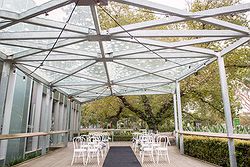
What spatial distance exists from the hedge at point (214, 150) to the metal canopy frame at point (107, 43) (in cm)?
256

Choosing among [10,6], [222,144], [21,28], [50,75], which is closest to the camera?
[10,6]

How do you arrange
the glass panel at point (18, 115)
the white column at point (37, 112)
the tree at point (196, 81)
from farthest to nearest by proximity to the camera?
the tree at point (196, 81) < the white column at point (37, 112) < the glass panel at point (18, 115)

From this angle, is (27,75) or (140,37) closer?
(140,37)

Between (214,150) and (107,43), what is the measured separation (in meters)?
4.49

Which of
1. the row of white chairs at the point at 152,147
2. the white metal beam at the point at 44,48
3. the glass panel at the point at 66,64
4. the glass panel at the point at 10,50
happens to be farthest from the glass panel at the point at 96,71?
the row of white chairs at the point at 152,147

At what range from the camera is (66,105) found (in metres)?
13.9

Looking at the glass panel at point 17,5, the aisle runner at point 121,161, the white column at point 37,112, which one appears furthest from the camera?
the white column at point 37,112

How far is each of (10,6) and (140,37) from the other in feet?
9.18

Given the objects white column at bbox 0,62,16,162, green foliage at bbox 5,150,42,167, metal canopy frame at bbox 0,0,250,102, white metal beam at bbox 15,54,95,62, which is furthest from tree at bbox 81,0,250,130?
green foliage at bbox 5,150,42,167

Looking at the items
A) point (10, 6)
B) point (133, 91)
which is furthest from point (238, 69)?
point (10, 6)

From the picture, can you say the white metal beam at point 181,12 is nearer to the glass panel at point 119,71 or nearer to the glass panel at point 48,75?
the glass panel at point 119,71

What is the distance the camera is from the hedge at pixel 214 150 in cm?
490

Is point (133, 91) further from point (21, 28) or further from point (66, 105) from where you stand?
point (21, 28)

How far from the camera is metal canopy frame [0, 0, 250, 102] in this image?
392 centimetres
